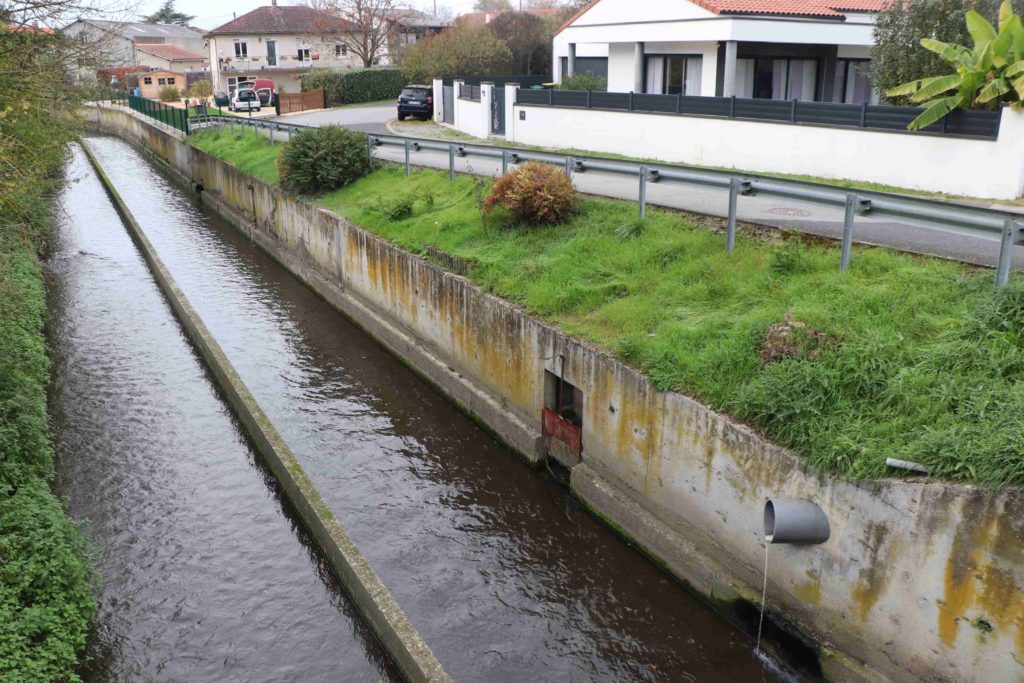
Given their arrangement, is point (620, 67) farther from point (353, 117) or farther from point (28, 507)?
point (28, 507)

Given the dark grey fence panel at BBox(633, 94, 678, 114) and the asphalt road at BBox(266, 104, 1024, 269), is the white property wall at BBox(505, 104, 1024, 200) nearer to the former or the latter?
the dark grey fence panel at BBox(633, 94, 678, 114)

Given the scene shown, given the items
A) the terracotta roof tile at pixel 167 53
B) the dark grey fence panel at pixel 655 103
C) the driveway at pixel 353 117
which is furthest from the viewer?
the terracotta roof tile at pixel 167 53

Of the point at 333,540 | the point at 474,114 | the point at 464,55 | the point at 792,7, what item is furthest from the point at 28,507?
the point at 464,55

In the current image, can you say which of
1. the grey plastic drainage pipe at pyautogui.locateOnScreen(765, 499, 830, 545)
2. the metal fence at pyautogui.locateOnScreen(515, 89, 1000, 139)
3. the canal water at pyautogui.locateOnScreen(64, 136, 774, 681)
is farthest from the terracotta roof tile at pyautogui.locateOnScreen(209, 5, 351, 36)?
the grey plastic drainage pipe at pyautogui.locateOnScreen(765, 499, 830, 545)

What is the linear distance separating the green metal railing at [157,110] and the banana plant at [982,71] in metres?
→ 30.8

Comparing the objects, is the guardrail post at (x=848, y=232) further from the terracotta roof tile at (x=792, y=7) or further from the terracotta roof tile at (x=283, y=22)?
the terracotta roof tile at (x=283, y=22)

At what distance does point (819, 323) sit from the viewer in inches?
336

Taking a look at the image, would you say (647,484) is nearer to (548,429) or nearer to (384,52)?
(548,429)

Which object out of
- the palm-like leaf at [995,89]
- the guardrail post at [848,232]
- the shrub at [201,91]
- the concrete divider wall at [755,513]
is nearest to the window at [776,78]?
the palm-like leaf at [995,89]

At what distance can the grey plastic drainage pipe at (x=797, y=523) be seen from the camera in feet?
22.9

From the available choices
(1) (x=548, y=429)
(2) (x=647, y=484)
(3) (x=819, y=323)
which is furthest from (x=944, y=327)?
(1) (x=548, y=429)

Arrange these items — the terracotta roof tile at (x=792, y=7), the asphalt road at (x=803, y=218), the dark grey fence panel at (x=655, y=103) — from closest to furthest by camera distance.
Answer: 1. the asphalt road at (x=803, y=218)
2. the dark grey fence panel at (x=655, y=103)
3. the terracotta roof tile at (x=792, y=7)

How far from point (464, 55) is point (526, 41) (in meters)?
6.31

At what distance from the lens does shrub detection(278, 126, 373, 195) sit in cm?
2130
